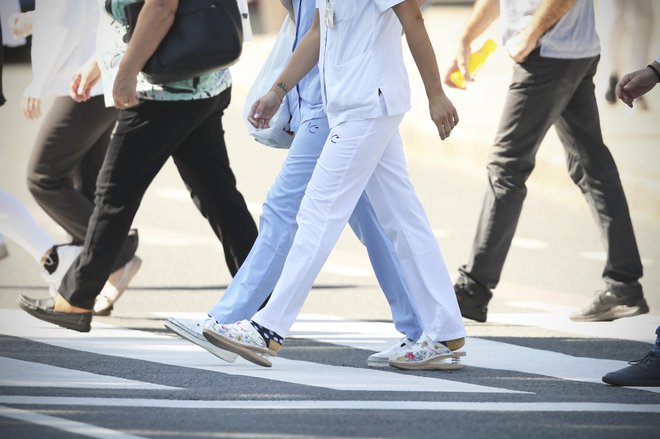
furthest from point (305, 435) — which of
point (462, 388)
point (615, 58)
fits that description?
point (615, 58)

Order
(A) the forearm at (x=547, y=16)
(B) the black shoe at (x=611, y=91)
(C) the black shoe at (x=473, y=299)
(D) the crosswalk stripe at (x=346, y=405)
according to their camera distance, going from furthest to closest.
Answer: (B) the black shoe at (x=611, y=91) → (C) the black shoe at (x=473, y=299) → (A) the forearm at (x=547, y=16) → (D) the crosswalk stripe at (x=346, y=405)

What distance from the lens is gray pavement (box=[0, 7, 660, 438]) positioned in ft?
16.2

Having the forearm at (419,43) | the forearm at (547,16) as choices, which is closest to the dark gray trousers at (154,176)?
the forearm at (419,43)

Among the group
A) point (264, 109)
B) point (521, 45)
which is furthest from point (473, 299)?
point (264, 109)

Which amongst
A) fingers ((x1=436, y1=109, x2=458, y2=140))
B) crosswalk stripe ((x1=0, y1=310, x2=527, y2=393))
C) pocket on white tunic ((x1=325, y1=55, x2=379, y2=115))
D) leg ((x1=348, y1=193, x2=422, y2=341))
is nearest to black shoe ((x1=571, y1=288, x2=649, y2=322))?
leg ((x1=348, y1=193, x2=422, y2=341))

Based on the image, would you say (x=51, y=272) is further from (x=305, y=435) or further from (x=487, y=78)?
(x=487, y=78)

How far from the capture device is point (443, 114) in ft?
18.5

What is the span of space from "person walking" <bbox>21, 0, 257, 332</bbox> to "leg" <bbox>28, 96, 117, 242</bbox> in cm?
62

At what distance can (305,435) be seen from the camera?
15.5 ft

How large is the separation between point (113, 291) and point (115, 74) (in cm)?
142

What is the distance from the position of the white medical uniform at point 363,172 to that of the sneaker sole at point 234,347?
0.11 metres

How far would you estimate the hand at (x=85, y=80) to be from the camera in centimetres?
701

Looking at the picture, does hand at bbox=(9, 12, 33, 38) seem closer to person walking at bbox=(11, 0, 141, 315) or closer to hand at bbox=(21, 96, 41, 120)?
person walking at bbox=(11, 0, 141, 315)

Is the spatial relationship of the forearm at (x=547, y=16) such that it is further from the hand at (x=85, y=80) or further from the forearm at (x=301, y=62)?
the hand at (x=85, y=80)
